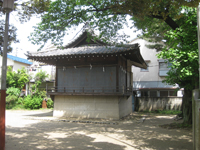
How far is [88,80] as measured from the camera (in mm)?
15586

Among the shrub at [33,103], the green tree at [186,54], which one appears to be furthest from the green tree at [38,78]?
the green tree at [186,54]

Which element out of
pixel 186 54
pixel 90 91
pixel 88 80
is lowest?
pixel 90 91

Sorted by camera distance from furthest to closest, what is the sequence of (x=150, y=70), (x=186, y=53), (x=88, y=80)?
(x=150, y=70), (x=88, y=80), (x=186, y=53)

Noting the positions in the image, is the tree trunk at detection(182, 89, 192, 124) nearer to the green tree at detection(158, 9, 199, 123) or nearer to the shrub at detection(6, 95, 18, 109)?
the green tree at detection(158, 9, 199, 123)

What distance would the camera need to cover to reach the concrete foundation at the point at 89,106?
48.6 ft

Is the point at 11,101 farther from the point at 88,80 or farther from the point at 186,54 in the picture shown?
the point at 186,54

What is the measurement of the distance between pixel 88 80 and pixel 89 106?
6.90 ft

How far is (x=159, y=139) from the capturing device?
8.59 metres

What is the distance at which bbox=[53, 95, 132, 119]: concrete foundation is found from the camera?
1480 centimetres

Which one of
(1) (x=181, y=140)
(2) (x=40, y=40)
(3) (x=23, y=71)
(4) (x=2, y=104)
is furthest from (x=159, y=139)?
(3) (x=23, y=71)

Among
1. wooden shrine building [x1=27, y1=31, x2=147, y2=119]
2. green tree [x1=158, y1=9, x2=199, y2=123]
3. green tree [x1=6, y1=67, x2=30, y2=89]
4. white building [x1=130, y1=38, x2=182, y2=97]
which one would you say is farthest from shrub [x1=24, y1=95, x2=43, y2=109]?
green tree [x1=158, y1=9, x2=199, y2=123]

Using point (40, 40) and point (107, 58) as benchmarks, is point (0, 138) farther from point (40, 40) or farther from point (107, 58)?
point (107, 58)

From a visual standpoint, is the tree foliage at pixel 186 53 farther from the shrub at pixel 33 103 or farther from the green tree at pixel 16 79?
the green tree at pixel 16 79

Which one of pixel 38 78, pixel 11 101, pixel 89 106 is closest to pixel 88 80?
pixel 89 106
